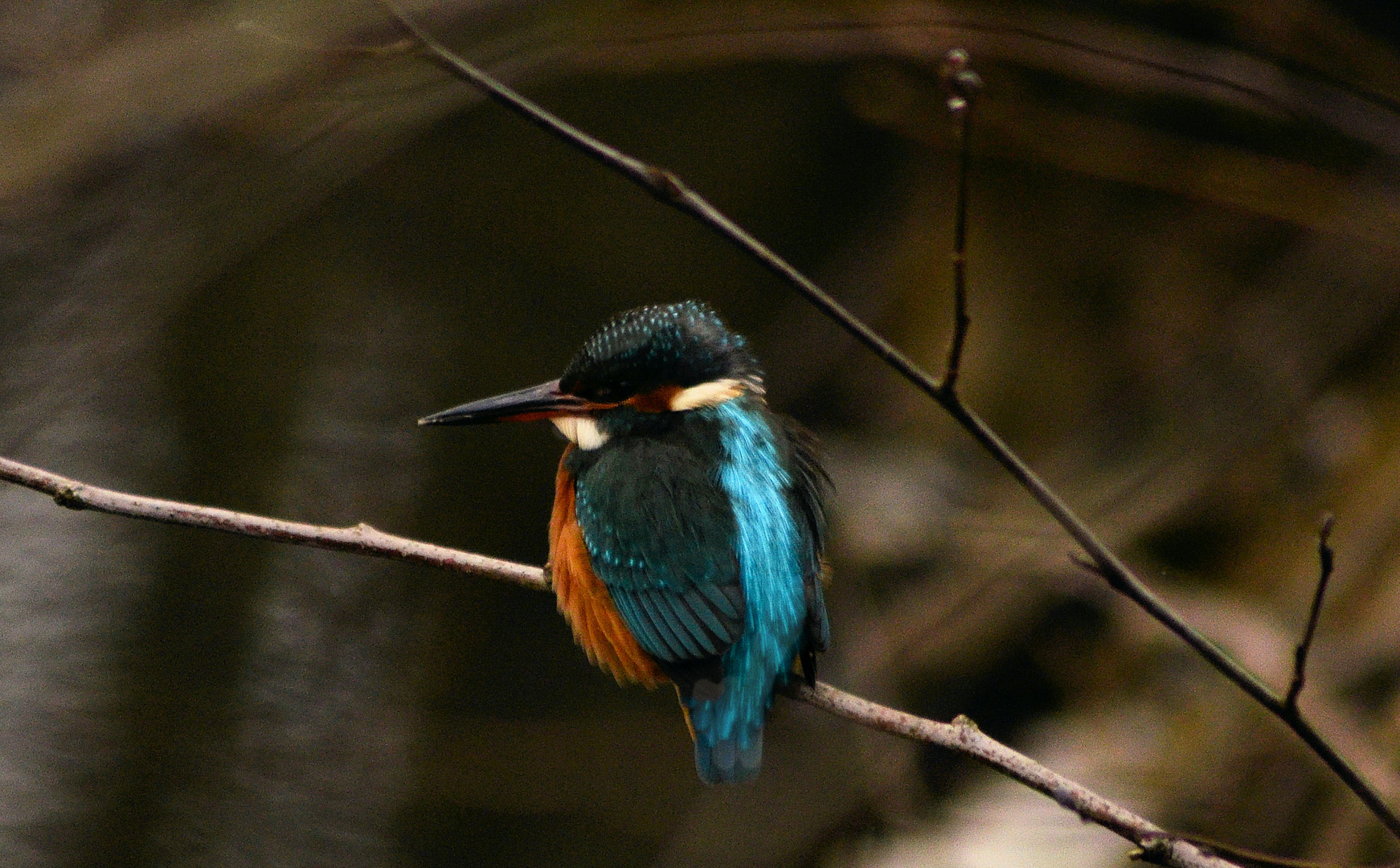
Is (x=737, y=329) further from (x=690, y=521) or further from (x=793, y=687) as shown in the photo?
(x=793, y=687)

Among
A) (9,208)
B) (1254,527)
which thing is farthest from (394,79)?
(1254,527)

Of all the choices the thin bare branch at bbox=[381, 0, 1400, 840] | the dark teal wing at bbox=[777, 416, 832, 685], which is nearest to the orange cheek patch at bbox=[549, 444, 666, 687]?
the dark teal wing at bbox=[777, 416, 832, 685]

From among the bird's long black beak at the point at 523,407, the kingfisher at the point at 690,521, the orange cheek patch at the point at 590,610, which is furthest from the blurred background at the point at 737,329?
the orange cheek patch at the point at 590,610

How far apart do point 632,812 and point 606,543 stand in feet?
6.23

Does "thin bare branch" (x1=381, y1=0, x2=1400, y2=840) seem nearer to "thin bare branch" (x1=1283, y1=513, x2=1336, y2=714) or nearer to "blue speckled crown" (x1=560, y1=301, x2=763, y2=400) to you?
"thin bare branch" (x1=1283, y1=513, x2=1336, y2=714)

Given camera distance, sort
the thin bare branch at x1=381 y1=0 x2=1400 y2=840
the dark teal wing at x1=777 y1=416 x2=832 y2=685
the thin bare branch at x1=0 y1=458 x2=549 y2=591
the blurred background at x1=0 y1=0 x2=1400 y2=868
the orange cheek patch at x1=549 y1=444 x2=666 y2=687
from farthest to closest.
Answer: the blurred background at x1=0 y1=0 x2=1400 y2=868 < the orange cheek patch at x1=549 y1=444 x2=666 y2=687 < the dark teal wing at x1=777 y1=416 x2=832 y2=685 < the thin bare branch at x1=0 y1=458 x2=549 y2=591 < the thin bare branch at x1=381 y1=0 x2=1400 y2=840

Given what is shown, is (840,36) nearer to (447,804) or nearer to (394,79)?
(394,79)

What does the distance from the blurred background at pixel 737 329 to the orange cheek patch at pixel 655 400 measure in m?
0.81

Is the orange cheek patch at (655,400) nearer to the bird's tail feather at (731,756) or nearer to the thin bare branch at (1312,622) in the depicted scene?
the bird's tail feather at (731,756)

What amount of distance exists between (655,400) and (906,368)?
4.18ft

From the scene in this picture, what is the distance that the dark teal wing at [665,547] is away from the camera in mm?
2275

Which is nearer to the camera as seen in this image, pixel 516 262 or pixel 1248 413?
pixel 1248 413

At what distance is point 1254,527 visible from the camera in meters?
3.85

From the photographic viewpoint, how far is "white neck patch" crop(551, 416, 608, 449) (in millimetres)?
2619
